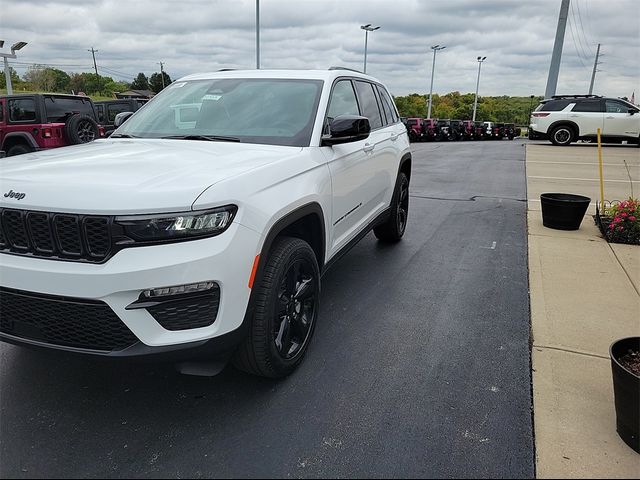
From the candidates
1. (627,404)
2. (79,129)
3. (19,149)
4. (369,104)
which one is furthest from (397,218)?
(19,149)

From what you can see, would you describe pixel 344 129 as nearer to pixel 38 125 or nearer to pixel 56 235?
pixel 56 235

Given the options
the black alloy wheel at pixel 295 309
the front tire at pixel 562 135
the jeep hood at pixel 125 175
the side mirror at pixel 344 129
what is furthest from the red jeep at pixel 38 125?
the front tire at pixel 562 135

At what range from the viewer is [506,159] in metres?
17.2

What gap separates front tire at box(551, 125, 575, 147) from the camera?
2045 cm

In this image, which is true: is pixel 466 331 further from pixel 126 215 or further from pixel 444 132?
pixel 444 132

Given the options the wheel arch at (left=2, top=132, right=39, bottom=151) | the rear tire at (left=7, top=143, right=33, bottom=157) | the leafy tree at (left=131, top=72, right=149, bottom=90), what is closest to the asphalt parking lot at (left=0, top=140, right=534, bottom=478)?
the wheel arch at (left=2, top=132, right=39, bottom=151)

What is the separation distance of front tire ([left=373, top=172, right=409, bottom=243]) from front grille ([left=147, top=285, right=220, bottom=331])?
359cm

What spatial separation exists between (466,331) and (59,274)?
2.86 m

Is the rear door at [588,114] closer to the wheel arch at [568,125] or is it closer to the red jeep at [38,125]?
the wheel arch at [568,125]

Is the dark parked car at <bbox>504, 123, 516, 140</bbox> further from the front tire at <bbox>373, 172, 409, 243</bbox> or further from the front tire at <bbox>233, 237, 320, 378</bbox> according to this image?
the front tire at <bbox>233, 237, 320, 378</bbox>

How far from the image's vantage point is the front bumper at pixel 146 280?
220 cm

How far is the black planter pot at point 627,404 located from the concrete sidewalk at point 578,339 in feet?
0.20

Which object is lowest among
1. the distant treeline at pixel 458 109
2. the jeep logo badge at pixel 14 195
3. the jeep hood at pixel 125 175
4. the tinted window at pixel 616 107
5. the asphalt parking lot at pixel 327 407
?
the distant treeline at pixel 458 109

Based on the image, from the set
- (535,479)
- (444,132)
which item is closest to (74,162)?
(535,479)
